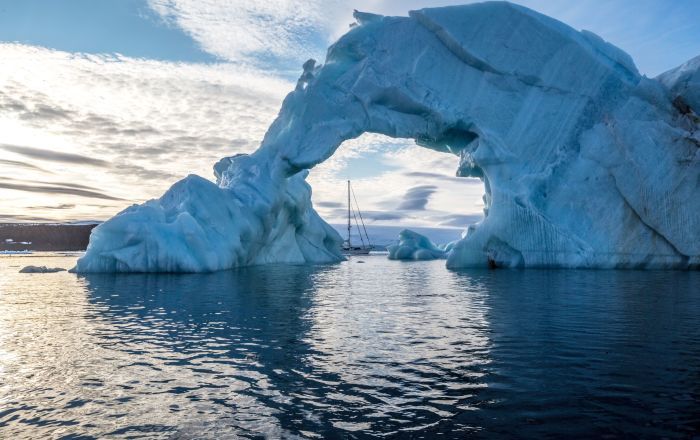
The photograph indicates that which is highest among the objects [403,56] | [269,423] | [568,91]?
[403,56]

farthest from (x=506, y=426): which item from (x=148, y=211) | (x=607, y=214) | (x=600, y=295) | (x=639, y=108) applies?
(x=639, y=108)

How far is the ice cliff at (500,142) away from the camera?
26.4 meters

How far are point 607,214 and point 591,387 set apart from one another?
23.8 metres

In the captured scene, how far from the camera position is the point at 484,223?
27.7 meters

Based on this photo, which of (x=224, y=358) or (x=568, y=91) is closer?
(x=224, y=358)

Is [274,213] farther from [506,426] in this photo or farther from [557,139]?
Answer: [506,426]

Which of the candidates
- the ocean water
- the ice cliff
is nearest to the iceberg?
the ice cliff

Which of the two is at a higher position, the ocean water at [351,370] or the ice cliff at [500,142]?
the ice cliff at [500,142]

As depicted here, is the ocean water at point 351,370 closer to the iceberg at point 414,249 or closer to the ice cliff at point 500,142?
the ice cliff at point 500,142

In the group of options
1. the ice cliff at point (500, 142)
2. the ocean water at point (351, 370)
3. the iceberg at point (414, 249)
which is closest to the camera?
the ocean water at point (351, 370)

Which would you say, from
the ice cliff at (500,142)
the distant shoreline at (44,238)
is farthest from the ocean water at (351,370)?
the distant shoreline at (44,238)

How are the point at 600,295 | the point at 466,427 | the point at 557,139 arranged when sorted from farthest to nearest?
the point at 557,139, the point at 600,295, the point at 466,427

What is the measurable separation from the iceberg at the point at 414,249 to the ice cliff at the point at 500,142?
20.8m

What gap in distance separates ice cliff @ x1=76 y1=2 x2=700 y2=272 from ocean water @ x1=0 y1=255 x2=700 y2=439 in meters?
13.6
